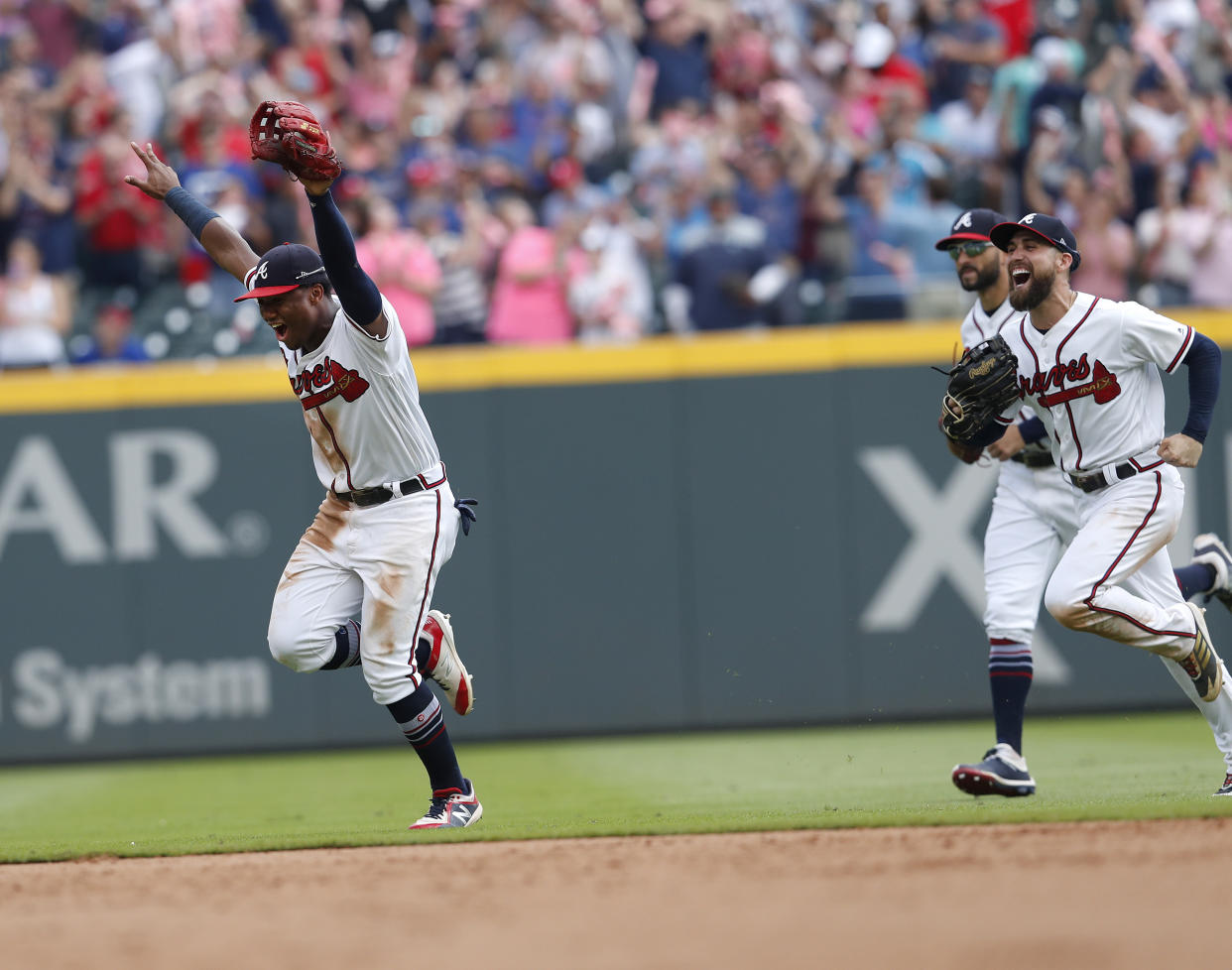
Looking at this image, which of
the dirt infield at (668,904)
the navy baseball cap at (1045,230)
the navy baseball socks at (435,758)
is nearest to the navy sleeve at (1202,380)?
the navy baseball cap at (1045,230)

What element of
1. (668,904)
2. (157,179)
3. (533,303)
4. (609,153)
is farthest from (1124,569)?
(609,153)

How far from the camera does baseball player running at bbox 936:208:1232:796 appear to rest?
7.05 m

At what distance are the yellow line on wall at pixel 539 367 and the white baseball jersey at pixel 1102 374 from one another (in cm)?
412

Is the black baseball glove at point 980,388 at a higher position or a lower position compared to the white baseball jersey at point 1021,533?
higher

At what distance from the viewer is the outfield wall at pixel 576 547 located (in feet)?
34.8

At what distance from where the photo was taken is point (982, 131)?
12.9 meters

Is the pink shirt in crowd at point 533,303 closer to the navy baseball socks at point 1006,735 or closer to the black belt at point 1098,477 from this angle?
the navy baseball socks at point 1006,735

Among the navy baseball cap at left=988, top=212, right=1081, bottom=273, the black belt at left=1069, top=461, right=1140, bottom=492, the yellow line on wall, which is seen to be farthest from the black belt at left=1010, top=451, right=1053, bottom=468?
the yellow line on wall

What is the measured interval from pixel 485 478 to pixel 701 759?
249 cm

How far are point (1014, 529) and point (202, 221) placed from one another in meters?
3.72

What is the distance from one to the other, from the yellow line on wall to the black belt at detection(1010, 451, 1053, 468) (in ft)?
11.0

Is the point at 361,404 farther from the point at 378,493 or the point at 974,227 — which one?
the point at 974,227

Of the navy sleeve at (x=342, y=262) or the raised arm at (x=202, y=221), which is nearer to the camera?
the navy sleeve at (x=342, y=262)

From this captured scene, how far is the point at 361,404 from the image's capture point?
251 inches
